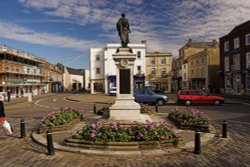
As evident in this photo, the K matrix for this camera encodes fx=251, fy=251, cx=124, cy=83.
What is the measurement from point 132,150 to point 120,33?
6.50 m

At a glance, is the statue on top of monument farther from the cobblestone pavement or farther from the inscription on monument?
the cobblestone pavement

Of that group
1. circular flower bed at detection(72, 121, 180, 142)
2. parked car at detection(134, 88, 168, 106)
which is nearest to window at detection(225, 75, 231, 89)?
parked car at detection(134, 88, 168, 106)

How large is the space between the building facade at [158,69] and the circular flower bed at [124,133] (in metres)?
51.2

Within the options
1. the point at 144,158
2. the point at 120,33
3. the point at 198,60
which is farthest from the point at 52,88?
the point at 144,158

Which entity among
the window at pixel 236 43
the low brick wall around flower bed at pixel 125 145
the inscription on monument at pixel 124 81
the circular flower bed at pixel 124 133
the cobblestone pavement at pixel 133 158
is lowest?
the cobblestone pavement at pixel 133 158

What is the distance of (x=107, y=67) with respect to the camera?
5169cm

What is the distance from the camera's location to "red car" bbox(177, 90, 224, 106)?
25.2 meters

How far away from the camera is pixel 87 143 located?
27.1 ft

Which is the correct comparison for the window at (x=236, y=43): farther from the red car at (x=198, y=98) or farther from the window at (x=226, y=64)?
the red car at (x=198, y=98)

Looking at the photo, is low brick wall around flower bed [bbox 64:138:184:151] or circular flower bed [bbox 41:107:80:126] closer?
low brick wall around flower bed [bbox 64:138:184:151]

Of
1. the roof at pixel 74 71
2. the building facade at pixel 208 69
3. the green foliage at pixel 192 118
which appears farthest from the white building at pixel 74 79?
the green foliage at pixel 192 118

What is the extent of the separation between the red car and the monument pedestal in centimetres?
1486

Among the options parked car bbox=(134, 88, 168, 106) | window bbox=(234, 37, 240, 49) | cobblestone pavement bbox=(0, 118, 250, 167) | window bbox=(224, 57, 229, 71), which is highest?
window bbox=(234, 37, 240, 49)

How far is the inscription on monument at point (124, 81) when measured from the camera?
11.7 metres
